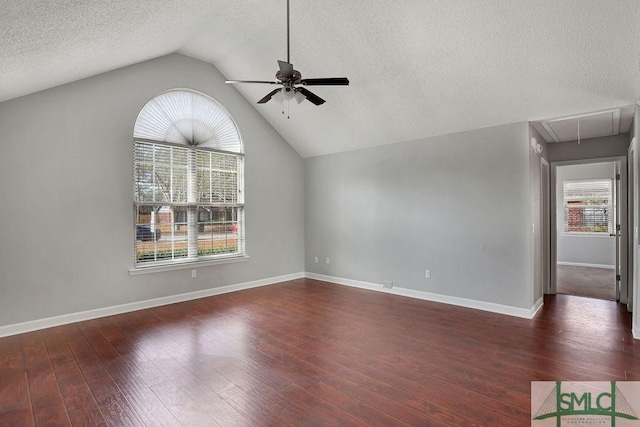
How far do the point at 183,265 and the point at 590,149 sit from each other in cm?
667

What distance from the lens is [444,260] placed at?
4.95 metres

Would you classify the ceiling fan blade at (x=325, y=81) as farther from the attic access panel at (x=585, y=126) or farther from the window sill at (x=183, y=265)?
the window sill at (x=183, y=265)

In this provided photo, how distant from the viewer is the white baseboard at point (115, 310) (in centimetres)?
383

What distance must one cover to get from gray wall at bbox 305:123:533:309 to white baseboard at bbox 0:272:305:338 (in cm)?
179

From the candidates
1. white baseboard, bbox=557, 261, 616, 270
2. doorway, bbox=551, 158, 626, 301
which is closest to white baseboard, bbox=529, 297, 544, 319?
doorway, bbox=551, 158, 626, 301

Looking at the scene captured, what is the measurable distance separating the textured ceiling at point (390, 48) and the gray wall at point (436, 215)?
1.32ft

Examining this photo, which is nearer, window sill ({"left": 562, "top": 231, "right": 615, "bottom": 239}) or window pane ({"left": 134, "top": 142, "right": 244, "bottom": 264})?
window pane ({"left": 134, "top": 142, "right": 244, "bottom": 264})

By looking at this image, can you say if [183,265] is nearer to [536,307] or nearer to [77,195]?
[77,195]

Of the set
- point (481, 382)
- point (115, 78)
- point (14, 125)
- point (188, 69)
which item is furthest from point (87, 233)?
point (481, 382)

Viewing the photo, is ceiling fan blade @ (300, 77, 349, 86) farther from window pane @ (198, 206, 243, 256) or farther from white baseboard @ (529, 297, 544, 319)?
white baseboard @ (529, 297, 544, 319)

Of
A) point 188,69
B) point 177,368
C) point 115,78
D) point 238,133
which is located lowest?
point 177,368

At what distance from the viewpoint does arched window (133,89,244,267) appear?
486 cm

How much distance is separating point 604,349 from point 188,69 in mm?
6436

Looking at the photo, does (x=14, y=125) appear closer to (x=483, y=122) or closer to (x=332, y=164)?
(x=332, y=164)
